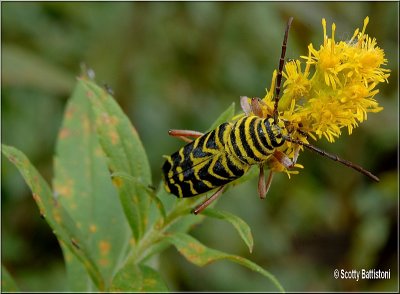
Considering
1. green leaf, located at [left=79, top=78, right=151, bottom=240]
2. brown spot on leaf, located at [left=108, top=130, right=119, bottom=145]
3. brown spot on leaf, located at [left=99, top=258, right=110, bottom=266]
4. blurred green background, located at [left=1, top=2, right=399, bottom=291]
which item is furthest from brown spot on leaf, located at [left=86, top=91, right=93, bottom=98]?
blurred green background, located at [left=1, top=2, right=399, bottom=291]

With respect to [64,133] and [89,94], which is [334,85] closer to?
[89,94]

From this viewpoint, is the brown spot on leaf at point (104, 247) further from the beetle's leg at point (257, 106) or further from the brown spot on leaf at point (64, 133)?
the beetle's leg at point (257, 106)

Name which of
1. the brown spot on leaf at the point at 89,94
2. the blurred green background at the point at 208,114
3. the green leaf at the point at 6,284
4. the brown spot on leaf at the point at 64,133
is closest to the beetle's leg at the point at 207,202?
the brown spot on leaf at the point at 89,94

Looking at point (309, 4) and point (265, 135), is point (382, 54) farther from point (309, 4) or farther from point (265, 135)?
point (309, 4)

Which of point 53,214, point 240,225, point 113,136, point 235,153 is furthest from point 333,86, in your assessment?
point 53,214

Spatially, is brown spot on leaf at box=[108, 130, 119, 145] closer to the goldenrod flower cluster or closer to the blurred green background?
the goldenrod flower cluster

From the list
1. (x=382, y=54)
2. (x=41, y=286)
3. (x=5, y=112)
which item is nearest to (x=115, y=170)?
(x=382, y=54)
